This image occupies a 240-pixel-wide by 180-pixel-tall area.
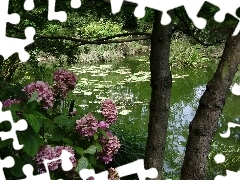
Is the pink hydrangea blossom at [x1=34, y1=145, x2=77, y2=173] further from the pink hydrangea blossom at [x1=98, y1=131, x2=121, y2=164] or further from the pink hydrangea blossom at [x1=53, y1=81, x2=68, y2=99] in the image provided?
the pink hydrangea blossom at [x1=53, y1=81, x2=68, y2=99]

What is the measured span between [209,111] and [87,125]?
56 cm

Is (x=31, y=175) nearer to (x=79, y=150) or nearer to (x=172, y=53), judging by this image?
(x=79, y=150)

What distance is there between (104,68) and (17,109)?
9.64 meters

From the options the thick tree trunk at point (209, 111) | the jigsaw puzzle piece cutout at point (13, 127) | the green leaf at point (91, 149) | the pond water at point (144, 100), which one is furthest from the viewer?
the pond water at point (144, 100)

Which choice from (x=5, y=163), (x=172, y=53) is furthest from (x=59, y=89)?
(x=172, y=53)

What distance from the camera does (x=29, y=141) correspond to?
1396mm

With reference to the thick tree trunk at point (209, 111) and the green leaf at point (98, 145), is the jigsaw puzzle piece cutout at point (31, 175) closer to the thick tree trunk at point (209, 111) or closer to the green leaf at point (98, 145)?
the green leaf at point (98, 145)

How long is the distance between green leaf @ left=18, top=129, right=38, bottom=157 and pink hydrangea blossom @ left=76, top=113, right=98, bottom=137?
202mm

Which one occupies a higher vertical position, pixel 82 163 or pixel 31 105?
pixel 31 105

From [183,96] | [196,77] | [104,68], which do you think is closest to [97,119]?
[183,96]

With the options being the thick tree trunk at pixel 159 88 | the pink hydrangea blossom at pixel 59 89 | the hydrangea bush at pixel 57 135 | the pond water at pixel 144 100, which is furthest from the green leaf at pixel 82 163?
the pond water at pixel 144 100

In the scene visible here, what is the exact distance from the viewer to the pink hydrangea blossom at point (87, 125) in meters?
1.55

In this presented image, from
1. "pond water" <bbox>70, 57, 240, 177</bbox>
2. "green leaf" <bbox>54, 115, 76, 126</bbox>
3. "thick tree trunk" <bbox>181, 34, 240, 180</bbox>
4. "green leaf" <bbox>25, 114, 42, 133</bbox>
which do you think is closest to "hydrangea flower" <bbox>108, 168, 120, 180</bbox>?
"green leaf" <bbox>54, 115, 76, 126</bbox>

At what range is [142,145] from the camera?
156 inches
